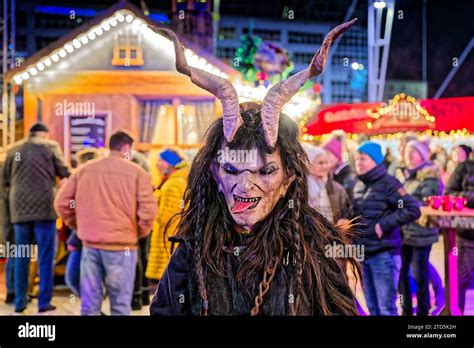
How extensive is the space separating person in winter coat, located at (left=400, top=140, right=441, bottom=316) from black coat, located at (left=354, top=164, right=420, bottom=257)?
22 cm

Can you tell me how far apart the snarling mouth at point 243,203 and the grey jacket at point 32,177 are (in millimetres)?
1985

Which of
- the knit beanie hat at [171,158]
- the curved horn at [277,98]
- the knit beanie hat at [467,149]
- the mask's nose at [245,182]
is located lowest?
the mask's nose at [245,182]

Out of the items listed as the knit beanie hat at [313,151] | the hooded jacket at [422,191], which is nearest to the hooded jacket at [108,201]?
the knit beanie hat at [313,151]

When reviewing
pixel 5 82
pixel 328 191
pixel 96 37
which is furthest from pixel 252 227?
pixel 5 82

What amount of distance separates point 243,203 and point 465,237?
1.98 metres

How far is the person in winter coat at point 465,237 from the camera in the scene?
10.5ft

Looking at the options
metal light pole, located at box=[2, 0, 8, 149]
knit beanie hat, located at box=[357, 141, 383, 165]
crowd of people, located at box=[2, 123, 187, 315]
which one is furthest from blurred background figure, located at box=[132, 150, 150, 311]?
knit beanie hat, located at box=[357, 141, 383, 165]

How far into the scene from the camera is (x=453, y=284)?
3205 millimetres

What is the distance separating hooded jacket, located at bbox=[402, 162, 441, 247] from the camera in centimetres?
334

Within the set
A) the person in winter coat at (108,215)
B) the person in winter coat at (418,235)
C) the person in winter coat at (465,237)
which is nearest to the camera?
the person in winter coat at (108,215)

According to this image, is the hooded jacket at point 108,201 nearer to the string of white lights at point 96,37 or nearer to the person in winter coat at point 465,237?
the string of white lights at point 96,37

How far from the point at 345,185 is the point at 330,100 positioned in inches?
23.3

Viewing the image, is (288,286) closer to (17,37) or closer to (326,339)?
(326,339)

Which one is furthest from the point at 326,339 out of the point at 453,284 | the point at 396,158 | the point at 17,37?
the point at 17,37
